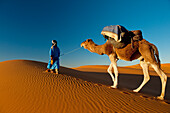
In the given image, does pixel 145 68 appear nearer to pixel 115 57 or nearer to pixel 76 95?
pixel 115 57

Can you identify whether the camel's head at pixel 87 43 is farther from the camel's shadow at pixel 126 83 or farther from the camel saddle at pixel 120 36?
the camel's shadow at pixel 126 83

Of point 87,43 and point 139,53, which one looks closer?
point 139,53

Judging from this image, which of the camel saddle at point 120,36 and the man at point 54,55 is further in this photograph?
the man at point 54,55

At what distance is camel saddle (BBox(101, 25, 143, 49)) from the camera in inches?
240

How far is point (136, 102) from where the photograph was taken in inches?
181

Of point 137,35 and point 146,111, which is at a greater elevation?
point 137,35

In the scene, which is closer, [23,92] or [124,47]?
[23,92]

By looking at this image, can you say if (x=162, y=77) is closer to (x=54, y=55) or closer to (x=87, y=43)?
(x=87, y=43)

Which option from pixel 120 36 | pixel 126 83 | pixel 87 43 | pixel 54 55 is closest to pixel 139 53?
pixel 120 36

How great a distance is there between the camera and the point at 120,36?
6074mm

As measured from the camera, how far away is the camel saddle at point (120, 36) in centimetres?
609

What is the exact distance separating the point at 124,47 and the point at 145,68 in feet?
6.69

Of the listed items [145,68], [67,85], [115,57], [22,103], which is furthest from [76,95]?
[145,68]

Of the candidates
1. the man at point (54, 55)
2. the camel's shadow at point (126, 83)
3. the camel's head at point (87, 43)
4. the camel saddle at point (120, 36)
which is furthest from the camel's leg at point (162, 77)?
the man at point (54, 55)
